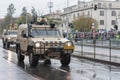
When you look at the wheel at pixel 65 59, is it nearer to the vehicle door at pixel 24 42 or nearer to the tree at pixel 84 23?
the vehicle door at pixel 24 42

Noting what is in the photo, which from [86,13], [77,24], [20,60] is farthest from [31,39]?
[86,13]

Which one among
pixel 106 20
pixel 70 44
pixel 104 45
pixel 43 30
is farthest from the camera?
pixel 106 20

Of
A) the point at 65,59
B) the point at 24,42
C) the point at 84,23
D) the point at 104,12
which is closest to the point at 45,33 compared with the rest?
the point at 24,42

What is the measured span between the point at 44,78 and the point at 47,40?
206 inches

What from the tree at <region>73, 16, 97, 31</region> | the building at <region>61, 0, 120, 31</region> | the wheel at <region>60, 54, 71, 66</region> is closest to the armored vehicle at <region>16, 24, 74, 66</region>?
the wheel at <region>60, 54, 71, 66</region>

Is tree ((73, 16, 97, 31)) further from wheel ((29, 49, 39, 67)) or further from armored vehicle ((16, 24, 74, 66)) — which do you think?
wheel ((29, 49, 39, 67))

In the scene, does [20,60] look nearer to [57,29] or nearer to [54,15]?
[57,29]

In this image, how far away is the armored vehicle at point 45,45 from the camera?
19562mm

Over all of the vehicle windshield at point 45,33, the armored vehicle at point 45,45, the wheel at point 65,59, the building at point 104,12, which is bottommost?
the wheel at point 65,59

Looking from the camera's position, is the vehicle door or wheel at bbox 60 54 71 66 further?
the vehicle door

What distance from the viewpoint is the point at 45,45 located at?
19.6m

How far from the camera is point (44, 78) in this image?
14.9 metres

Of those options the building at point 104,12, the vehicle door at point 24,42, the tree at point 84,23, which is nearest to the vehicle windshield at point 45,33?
the vehicle door at point 24,42

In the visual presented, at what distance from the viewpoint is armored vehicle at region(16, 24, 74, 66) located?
19.6 metres
